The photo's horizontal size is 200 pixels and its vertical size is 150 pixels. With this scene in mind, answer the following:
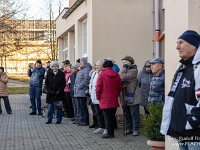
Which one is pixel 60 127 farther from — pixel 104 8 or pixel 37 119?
→ pixel 104 8

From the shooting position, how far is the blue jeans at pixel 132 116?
10.2 meters

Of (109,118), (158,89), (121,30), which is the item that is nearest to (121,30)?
(121,30)

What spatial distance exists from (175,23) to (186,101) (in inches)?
105

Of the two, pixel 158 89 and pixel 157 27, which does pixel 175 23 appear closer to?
pixel 158 89

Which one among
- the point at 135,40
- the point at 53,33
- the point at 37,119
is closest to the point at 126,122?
the point at 135,40

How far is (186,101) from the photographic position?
4227 millimetres

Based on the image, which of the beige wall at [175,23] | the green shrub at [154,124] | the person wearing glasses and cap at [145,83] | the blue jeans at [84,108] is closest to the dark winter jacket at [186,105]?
the beige wall at [175,23]

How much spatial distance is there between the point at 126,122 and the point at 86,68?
7.46 feet

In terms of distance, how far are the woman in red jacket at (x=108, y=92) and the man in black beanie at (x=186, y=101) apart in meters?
5.29

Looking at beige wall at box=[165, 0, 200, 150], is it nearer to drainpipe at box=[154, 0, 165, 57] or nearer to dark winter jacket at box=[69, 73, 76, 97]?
drainpipe at box=[154, 0, 165, 57]

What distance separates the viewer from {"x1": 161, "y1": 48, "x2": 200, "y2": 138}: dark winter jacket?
4125mm

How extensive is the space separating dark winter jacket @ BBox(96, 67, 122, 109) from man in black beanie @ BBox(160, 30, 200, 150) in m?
5.28

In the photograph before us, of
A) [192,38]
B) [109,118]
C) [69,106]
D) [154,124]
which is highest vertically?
[192,38]

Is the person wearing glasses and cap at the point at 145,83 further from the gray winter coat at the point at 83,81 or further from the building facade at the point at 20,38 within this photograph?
the building facade at the point at 20,38
